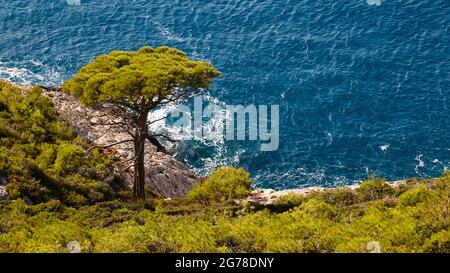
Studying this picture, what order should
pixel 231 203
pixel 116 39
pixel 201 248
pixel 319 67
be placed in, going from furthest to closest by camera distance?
1. pixel 116 39
2. pixel 319 67
3. pixel 231 203
4. pixel 201 248

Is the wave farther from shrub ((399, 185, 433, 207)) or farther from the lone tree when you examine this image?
shrub ((399, 185, 433, 207))

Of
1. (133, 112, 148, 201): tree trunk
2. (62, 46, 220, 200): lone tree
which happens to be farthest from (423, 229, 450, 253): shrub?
(133, 112, 148, 201): tree trunk

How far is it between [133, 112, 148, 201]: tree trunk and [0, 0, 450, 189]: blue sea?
17.0 meters

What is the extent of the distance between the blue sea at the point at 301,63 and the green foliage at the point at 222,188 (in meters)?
15.9

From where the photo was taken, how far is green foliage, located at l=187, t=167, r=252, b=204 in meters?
42.1

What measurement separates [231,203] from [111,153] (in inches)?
573

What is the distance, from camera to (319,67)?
2896 inches

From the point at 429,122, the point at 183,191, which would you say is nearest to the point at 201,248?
the point at 183,191

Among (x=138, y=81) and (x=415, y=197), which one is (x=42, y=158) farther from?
(x=415, y=197)

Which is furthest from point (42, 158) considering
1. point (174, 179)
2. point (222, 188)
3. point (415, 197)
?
point (415, 197)

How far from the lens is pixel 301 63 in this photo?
7456cm

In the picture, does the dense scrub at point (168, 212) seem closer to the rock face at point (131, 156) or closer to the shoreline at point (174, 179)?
the rock face at point (131, 156)

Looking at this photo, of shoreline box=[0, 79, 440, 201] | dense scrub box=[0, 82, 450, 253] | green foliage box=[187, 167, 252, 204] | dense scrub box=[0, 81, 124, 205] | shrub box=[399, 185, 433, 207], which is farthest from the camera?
shoreline box=[0, 79, 440, 201]
